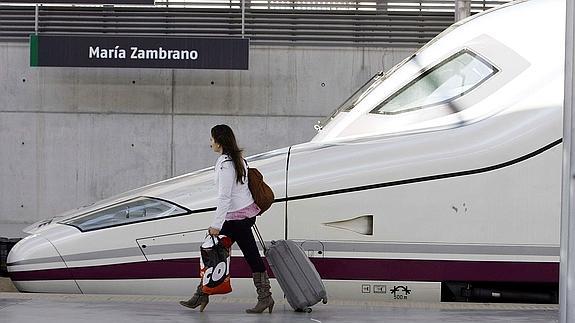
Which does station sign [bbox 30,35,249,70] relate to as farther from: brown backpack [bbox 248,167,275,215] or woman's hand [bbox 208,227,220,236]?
woman's hand [bbox 208,227,220,236]

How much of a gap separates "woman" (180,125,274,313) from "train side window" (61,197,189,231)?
3.11 ft

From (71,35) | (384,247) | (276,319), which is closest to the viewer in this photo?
(276,319)

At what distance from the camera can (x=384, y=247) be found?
9.30 m

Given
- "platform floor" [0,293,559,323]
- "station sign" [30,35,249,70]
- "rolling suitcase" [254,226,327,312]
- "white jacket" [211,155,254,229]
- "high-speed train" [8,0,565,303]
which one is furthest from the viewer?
"station sign" [30,35,249,70]

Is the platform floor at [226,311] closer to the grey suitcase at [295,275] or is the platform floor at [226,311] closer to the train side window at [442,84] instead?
the grey suitcase at [295,275]

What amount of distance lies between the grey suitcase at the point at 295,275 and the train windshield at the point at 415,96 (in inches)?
70.1

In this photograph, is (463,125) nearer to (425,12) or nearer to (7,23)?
(425,12)

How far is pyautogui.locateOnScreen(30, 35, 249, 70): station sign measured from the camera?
58.7ft

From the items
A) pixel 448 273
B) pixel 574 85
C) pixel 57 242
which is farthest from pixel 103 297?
pixel 574 85

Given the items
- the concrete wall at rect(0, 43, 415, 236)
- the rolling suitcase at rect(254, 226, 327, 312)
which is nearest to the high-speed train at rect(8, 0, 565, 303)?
the rolling suitcase at rect(254, 226, 327, 312)

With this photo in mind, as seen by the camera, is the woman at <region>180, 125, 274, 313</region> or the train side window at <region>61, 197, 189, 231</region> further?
the train side window at <region>61, 197, 189, 231</region>

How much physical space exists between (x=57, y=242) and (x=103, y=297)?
0.64m

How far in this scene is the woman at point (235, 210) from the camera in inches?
331

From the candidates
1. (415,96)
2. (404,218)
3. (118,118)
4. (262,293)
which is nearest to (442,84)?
(415,96)
